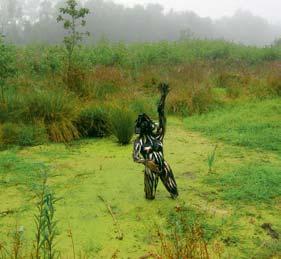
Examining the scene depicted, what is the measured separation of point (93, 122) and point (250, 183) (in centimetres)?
323

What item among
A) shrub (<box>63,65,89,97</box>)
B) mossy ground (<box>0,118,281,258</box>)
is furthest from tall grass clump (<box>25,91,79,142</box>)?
shrub (<box>63,65,89,97</box>)

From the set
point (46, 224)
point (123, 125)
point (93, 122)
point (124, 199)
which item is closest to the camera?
point (46, 224)

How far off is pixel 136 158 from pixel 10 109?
367 centimetres

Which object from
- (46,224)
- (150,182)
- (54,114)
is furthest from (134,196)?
(54,114)

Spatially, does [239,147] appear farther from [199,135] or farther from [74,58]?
[74,58]

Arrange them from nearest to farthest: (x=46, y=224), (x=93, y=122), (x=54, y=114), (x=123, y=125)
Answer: (x=46, y=224), (x=123, y=125), (x=54, y=114), (x=93, y=122)

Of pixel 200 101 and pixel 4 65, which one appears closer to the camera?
pixel 4 65

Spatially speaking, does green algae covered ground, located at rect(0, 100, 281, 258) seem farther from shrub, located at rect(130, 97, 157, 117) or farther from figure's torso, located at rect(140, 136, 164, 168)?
shrub, located at rect(130, 97, 157, 117)

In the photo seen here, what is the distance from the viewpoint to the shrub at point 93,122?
720 centimetres

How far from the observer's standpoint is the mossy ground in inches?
132

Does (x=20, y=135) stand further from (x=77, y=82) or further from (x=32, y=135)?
(x=77, y=82)

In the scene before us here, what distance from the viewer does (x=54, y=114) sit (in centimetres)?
703

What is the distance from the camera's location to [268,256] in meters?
3.11

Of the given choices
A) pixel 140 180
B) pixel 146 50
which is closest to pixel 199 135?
pixel 140 180
